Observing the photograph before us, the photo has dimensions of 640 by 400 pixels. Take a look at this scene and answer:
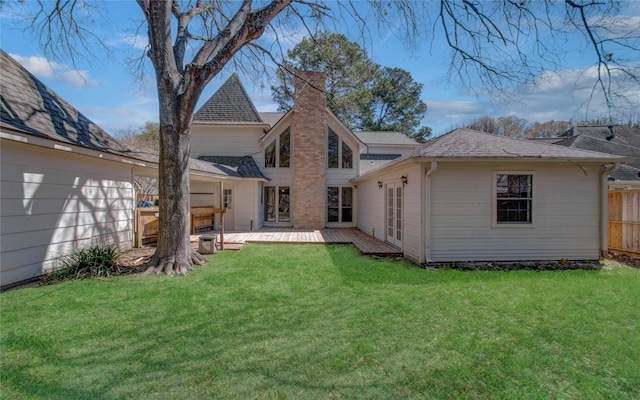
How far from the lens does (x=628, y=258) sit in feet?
26.8

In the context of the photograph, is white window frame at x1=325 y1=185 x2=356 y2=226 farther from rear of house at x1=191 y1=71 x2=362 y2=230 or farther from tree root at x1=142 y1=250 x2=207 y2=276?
tree root at x1=142 y1=250 x2=207 y2=276

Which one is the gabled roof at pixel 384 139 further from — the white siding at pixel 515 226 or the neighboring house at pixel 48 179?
the neighboring house at pixel 48 179

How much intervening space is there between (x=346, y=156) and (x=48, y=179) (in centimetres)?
1169

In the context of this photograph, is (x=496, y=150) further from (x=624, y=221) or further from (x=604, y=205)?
(x=624, y=221)

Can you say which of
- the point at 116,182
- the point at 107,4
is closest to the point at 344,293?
the point at 116,182

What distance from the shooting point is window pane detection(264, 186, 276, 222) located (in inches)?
604

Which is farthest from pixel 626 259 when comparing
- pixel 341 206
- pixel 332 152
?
pixel 332 152

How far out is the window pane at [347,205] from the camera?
15.5 metres

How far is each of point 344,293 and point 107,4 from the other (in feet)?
29.8

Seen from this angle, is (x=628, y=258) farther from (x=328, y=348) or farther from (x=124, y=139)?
(x=124, y=139)

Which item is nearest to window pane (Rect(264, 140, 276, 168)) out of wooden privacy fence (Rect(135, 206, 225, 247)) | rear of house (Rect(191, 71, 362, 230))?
rear of house (Rect(191, 71, 362, 230))

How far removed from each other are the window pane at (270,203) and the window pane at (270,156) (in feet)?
3.77

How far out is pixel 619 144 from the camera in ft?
48.1

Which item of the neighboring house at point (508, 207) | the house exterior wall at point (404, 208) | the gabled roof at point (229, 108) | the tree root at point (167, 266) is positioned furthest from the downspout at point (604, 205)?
the gabled roof at point (229, 108)
